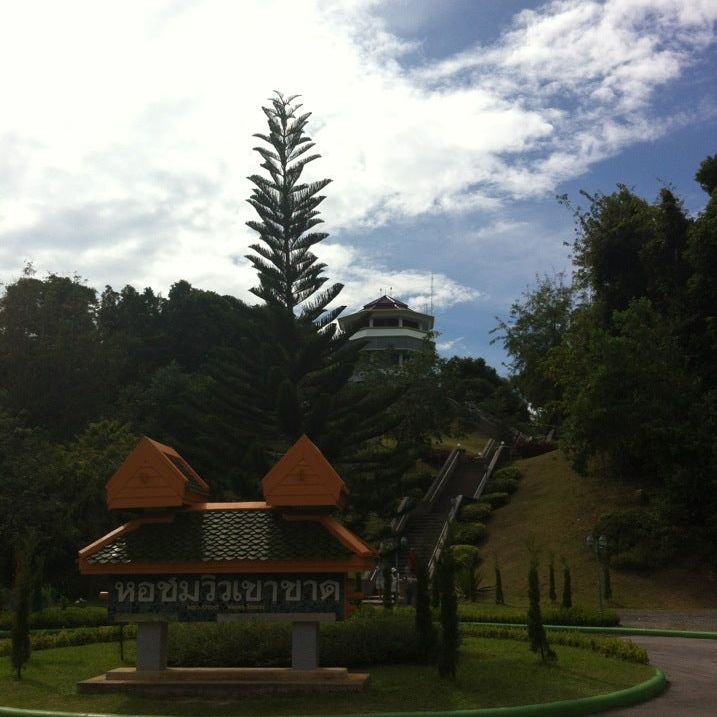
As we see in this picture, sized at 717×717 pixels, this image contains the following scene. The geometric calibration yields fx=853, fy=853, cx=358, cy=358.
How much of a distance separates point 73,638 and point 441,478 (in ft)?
74.9

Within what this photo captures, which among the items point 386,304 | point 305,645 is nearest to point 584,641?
point 305,645

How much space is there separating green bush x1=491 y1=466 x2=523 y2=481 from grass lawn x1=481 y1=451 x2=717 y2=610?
0.33 m

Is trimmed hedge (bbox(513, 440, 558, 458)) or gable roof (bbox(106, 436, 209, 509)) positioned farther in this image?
Answer: trimmed hedge (bbox(513, 440, 558, 458))

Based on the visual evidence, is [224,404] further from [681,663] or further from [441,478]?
[441,478]

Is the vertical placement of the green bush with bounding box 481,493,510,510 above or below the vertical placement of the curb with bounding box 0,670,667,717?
above

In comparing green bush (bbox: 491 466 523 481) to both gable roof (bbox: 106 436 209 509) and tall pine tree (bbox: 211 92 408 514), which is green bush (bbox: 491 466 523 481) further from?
gable roof (bbox: 106 436 209 509)

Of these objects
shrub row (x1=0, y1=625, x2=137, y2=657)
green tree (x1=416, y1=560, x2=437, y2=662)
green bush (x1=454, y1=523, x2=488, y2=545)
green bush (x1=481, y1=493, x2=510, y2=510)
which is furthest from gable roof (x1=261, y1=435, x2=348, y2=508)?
green bush (x1=481, y1=493, x2=510, y2=510)

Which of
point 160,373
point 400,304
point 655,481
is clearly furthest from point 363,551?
point 400,304

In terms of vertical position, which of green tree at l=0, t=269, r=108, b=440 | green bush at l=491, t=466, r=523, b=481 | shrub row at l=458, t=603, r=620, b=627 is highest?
green tree at l=0, t=269, r=108, b=440

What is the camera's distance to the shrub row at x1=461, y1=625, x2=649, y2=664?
11.6 metres

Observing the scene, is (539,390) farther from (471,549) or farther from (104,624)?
(104,624)

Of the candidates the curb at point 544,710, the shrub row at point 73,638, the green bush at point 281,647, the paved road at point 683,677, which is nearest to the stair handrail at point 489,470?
the paved road at point 683,677

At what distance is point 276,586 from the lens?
9992 mm

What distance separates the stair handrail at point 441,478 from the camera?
3406cm
